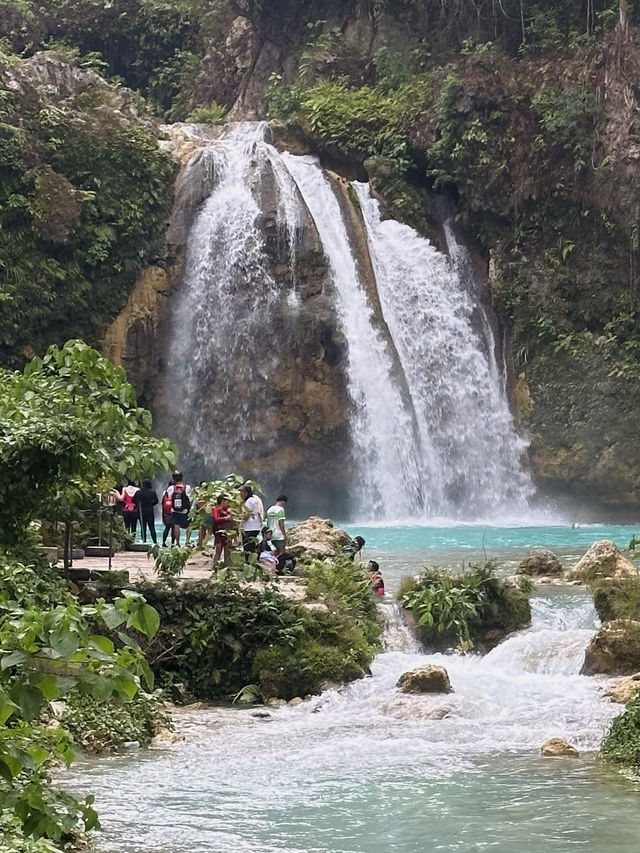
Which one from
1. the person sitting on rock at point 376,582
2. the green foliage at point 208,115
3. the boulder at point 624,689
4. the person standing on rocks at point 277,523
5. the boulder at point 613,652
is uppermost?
the green foliage at point 208,115

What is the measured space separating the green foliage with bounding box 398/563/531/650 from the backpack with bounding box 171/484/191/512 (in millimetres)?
4390

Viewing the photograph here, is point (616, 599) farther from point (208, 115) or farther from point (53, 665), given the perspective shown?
point (208, 115)

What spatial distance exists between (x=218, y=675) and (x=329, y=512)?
17.2 metres

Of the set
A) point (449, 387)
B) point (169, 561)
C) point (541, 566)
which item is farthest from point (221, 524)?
point (449, 387)

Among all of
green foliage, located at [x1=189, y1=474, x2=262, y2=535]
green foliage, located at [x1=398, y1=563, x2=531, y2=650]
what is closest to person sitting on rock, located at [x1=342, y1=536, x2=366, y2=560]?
green foliage, located at [x1=398, y1=563, x2=531, y2=650]

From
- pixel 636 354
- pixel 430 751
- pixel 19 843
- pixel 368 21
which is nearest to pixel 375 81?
pixel 368 21

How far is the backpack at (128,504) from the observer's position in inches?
763

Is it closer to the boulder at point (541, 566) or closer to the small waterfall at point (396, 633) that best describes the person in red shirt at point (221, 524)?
the small waterfall at point (396, 633)

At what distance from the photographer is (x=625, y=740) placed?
934 cm

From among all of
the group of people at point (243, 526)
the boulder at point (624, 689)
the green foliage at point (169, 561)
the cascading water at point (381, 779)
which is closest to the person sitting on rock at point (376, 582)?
the group of people at point (243, 526)

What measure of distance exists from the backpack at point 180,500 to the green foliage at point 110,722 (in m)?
7.33

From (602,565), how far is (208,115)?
936 inches

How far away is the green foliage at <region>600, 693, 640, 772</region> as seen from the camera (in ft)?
30.0

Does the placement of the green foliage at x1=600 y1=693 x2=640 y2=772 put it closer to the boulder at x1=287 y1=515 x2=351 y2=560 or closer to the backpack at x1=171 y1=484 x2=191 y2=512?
the boulder at x1=287 y1=515 x2=351 y2=560
